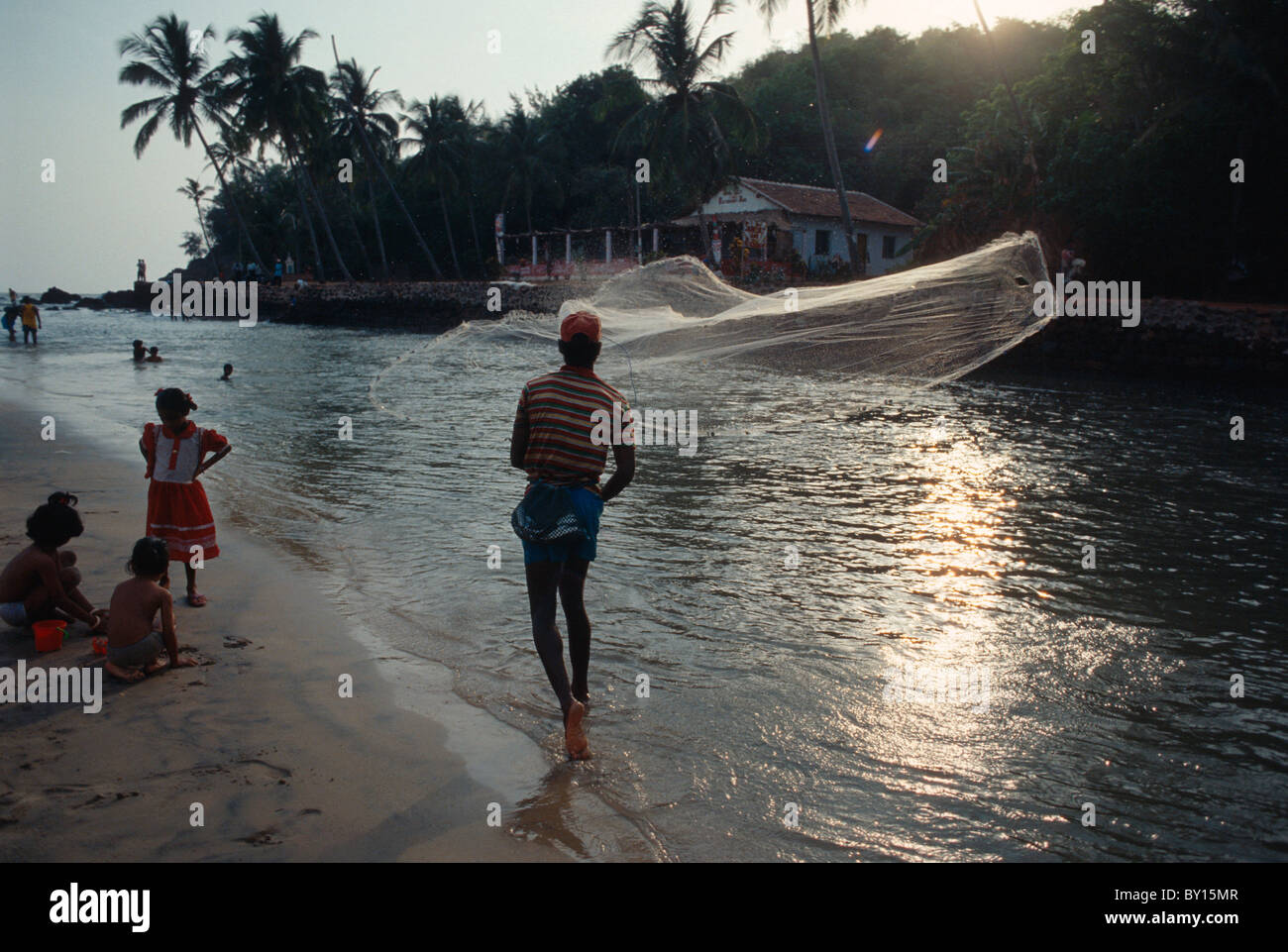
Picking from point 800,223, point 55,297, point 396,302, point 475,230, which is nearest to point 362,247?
point 475,230

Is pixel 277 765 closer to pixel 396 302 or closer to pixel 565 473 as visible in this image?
pixel 565 473

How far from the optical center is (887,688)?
4.60m

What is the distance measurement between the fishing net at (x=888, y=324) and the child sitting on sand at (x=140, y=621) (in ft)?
13.3

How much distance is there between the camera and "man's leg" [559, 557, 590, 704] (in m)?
3.71

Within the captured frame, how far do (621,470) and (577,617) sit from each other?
24.4 inches

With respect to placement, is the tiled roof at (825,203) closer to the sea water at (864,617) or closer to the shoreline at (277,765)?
the sea water at (864,617)

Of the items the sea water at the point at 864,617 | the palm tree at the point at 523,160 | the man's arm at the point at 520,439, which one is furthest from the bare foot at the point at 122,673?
the palm tree at the point at 523,160

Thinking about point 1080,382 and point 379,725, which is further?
point 1080,382

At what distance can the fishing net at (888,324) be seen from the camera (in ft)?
24.3

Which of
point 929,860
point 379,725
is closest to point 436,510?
point 379,725

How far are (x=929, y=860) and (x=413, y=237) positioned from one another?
53.9 meters

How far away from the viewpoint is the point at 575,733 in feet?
12.4

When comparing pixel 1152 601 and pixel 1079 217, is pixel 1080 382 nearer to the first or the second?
pixel 1079 217

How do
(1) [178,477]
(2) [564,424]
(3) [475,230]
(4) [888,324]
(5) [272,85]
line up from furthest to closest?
(3) [475,230] → (5) [272,85] → (4) [888,324] → (1) [178,477] → (2) [564,424]
